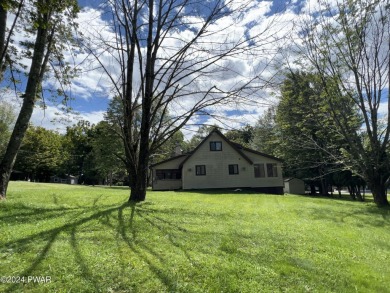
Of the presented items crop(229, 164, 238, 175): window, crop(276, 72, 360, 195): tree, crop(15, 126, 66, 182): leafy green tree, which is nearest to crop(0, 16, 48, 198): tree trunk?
crop(276, 72, 360, 195): tree

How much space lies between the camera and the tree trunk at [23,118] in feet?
24.7

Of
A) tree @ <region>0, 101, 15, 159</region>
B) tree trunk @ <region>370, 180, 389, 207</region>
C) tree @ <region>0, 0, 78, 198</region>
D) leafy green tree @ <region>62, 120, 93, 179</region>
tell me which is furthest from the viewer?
leafy green tree @ <region>62, 120, 93, 179</region>

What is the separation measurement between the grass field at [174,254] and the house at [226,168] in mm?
17223

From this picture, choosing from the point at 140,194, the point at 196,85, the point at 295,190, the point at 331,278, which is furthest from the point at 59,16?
the point at 295,190

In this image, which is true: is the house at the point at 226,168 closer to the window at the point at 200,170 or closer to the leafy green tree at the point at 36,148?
the window at the point at 200,170

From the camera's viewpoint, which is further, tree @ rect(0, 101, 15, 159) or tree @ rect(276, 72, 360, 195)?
tree @ rect(0, 101, 15, 159)

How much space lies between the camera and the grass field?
321 centimetres

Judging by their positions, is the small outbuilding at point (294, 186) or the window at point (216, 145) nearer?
the window at point (216, 145)

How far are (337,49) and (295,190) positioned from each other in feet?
78.1

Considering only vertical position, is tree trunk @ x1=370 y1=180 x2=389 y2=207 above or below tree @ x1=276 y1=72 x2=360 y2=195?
below

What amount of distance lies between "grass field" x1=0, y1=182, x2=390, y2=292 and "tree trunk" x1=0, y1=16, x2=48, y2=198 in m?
1.17

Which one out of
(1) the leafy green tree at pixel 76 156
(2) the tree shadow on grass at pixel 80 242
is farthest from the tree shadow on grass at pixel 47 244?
(1) the leafy green tree at pixel 76 156

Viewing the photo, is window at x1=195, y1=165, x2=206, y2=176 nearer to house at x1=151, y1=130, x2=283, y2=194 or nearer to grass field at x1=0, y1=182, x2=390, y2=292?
house at x1=151, y1=130, x2=283, y2=194

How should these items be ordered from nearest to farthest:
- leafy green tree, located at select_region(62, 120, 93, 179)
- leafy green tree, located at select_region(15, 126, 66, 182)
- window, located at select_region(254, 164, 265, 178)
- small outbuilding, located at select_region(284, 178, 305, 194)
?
window, located at select_region(254, 164, 265, 178) → small outbuilding, located at select_region(284, 178, 305, 194) → leafy green tree, located at select_region(15, 126, 66, 182) → leafy green tree, located at select_region(62, 120, 93, 179)
